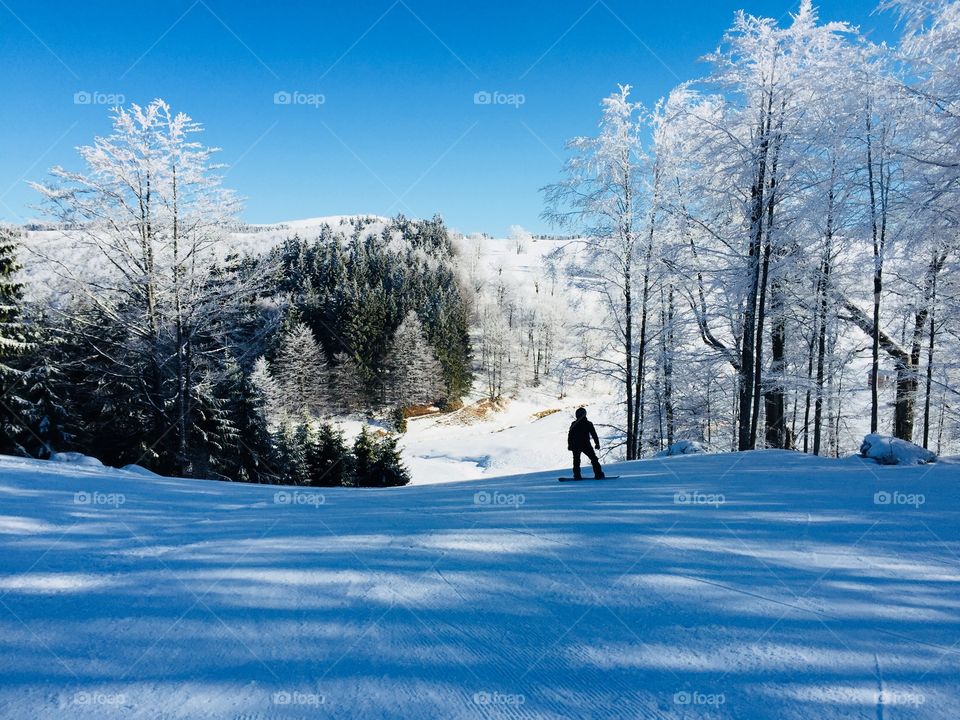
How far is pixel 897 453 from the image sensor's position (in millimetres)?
8406

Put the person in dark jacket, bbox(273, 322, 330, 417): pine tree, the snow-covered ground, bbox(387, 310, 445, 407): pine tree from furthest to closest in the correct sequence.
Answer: bbox(387, 310, 445, 407): pine tree → bbox(273, 322, 330, 417): pine tree → the snow-covered ground → the person in dark jacket

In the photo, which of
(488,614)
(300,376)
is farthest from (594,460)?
(300,376)

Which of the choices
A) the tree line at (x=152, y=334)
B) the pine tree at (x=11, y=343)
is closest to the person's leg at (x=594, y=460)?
the tree line at (x=152, y=334)

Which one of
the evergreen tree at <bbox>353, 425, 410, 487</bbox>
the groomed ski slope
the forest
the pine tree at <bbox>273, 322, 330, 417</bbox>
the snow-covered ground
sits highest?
the forest

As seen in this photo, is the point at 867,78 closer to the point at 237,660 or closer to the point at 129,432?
the point at 237,660

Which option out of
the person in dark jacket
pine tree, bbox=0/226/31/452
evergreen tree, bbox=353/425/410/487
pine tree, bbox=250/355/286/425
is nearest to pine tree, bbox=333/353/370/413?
pine tree, bbox=250/355/286/425

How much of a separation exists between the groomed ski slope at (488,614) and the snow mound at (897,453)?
119 inches

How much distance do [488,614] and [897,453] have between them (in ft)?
28.1

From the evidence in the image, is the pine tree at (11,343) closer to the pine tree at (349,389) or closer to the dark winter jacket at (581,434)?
the dark winter jacket at (581,434)

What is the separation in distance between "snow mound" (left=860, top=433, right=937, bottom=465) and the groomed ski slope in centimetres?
303

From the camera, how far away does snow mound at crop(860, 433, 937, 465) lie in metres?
8.30

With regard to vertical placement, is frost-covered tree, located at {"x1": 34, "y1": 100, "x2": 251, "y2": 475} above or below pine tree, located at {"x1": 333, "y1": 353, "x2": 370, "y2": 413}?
above

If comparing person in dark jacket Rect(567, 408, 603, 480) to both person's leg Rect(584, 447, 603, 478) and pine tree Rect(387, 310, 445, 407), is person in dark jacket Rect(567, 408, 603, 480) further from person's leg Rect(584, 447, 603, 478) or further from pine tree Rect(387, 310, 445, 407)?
pine tree Rect(387, 310, 445, 407)

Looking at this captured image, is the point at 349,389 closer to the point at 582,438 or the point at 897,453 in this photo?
the point at 582,438
